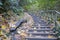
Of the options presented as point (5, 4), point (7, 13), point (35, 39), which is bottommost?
point (35, 39)

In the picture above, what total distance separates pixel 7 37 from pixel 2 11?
374 centimetres

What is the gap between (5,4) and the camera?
9.67 metres

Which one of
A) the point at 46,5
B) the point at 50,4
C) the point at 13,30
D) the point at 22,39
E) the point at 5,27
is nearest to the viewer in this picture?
the point at 13,30

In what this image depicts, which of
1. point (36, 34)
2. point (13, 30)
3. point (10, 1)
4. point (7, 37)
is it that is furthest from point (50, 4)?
point (13, 30)

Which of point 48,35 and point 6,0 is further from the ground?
point 6,0

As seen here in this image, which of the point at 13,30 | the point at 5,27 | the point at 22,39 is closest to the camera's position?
the point at 13,30

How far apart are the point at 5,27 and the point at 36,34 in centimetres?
165

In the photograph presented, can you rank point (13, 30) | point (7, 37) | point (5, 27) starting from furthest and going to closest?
point (5, 27) < point (7, 37) < point (13, 30)

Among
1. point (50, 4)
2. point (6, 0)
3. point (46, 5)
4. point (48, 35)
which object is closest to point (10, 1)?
point (6, 0)

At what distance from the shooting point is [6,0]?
969 cm

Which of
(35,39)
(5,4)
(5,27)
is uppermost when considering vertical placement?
(5,4)

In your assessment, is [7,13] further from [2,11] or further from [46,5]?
[46,5]

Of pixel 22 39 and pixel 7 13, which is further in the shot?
pixel 7 13

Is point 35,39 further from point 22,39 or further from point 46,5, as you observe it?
point 46,5
